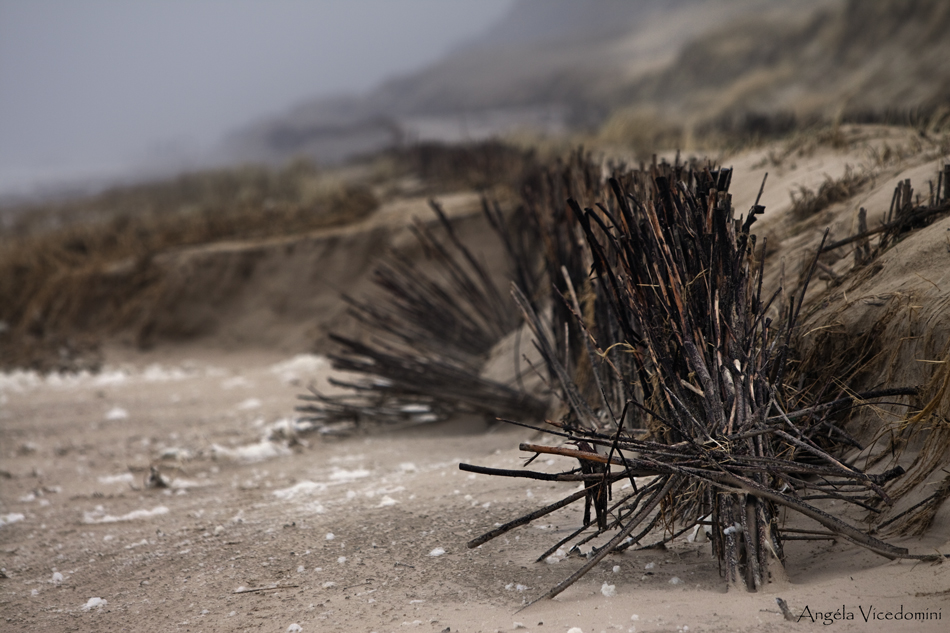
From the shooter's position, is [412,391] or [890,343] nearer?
[890,343]

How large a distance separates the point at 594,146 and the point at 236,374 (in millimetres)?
5325

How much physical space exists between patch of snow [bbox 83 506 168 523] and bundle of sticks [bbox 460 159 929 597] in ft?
6.02

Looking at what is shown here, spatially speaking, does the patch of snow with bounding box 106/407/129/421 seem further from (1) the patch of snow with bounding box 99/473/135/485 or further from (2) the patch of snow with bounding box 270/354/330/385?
(1) the patch of snow with bounding box 99/473/135/485

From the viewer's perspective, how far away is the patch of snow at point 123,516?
122 inches

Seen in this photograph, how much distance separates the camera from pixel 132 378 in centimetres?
682

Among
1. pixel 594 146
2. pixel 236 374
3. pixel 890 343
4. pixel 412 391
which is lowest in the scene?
pixel 236 374

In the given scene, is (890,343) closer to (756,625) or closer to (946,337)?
(946,337)

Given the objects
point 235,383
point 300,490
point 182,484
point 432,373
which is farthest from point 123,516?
point 235,383

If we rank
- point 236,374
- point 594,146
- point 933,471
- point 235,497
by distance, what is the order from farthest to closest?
1. point 594,146
2. point 236,374
3. point 235,497
4. point 933,471

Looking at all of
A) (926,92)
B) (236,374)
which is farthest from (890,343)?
(926,92)

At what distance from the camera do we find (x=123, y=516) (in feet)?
10.3

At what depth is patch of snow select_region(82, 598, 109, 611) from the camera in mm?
2232

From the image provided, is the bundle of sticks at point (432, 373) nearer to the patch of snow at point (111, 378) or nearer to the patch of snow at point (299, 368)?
the patch of snow at point (299, 368)

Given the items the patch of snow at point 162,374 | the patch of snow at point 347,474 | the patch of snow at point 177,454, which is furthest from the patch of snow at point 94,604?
the patch of snow at point 162,374
